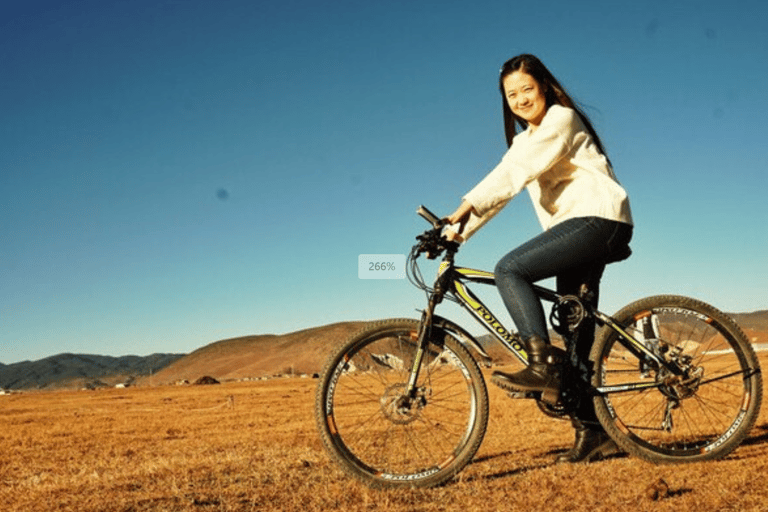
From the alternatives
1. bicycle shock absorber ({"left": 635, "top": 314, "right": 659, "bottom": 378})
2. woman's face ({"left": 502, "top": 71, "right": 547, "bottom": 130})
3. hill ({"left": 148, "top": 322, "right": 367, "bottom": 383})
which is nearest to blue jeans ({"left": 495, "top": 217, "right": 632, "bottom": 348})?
bicycle shock absorber ({"left": 635, "top": 314, "right": 659, "bottom": 378})

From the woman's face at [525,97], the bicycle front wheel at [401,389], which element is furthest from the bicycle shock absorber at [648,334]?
the woman's face at [525,97]

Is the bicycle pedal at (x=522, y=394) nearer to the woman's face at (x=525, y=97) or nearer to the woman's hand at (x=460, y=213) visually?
the woman's hand at (x=460, y=213)

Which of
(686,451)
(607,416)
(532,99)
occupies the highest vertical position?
(532,99)

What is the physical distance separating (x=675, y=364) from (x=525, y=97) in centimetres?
240

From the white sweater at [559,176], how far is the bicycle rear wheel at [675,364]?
915 millimetres

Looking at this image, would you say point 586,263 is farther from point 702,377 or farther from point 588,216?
point 702,377

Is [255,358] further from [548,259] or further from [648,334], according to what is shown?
[548,259]

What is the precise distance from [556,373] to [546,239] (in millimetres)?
976

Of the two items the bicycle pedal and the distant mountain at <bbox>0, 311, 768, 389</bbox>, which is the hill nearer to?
the distant mountain at <bbox>0, 311, 768, 389</bbox>

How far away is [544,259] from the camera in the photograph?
470cm

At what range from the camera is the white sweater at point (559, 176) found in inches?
178

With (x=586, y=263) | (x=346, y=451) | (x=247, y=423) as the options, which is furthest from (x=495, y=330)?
(x=247, y=423)

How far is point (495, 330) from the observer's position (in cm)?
476

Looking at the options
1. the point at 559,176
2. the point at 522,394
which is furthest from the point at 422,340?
the point at 559,176
